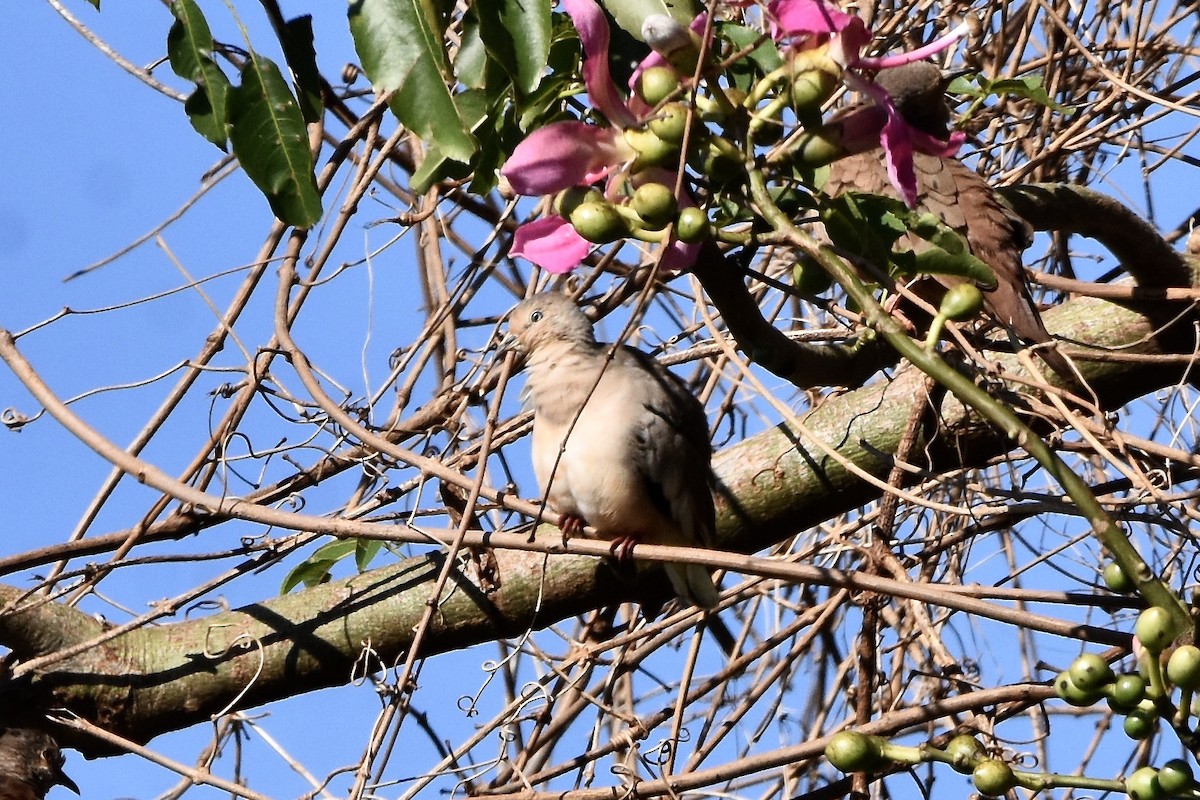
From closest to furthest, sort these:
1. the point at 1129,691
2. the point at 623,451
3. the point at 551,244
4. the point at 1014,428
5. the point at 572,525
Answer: the point at 1014,428
the point at 1129,691
the point at 551,244
the point at 572,525
the point at 623,451

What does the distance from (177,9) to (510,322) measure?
1.92 metres

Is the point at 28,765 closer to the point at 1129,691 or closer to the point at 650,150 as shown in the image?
the point at 650,150

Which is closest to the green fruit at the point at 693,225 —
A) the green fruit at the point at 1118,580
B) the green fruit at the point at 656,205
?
the green fruit at the point at 656,205

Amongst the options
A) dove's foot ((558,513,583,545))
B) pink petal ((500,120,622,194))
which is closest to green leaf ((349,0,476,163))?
pink petal ((500,120,622,194))

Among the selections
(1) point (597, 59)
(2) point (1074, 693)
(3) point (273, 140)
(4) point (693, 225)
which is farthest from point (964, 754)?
(3) point (273, 140)

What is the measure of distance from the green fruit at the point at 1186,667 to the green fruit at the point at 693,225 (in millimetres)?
629

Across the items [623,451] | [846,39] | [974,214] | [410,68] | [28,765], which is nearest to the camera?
[846,39]

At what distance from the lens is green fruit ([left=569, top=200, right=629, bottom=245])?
1474 millimetres

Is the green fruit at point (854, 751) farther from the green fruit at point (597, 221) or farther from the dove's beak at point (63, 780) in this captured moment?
the dove's beak at point (63, 780)

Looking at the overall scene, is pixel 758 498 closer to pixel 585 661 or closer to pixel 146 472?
pixel 585 661

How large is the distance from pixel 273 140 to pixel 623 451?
1.74 m

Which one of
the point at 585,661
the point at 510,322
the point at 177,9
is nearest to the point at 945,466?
the point at 585,661

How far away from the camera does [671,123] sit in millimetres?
1451

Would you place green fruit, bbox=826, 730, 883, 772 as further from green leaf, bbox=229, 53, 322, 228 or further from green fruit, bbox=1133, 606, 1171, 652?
green leaf, bbox=229, 53, 322, 228
